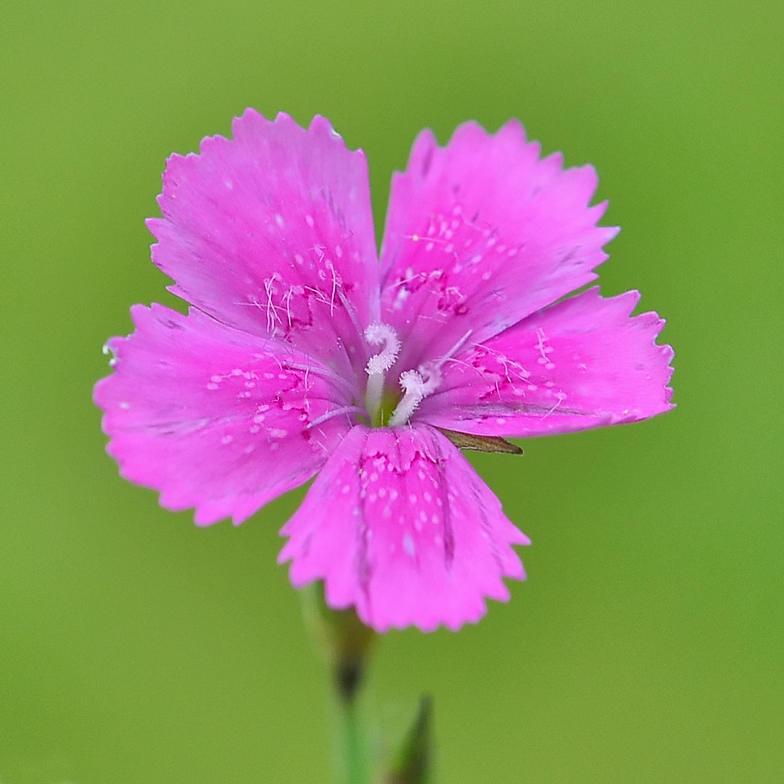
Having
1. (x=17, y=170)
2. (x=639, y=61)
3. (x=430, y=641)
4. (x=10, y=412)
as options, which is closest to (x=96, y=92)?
(x=17, y=170)

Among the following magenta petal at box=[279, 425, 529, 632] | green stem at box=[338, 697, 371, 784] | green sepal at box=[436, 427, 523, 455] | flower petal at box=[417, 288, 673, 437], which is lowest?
green stem at box=[338, 697, 371, 784]

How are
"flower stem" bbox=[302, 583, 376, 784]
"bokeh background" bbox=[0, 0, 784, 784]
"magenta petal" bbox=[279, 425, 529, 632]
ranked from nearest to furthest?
"magenta petal" bbox=[279, 425, 529, 632]
"flower stem" bbox=[302, 583, 376, 784]
"bokeh background" bbox=[0, 0, 784, 784]

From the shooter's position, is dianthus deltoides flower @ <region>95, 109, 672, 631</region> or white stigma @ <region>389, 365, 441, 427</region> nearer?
dianthus deltoides flower @ <region>95, 109, 672, 631</region>

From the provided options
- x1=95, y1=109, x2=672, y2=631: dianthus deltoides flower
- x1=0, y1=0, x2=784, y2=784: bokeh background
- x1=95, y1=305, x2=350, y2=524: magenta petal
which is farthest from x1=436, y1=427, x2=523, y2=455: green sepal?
x1=0, y1=0, x2=784, y2=784: bokeh background

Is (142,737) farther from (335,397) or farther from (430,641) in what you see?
(335,397)

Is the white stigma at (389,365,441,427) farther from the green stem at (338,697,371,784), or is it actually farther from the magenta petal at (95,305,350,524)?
the green stem at (338,697,371,784)

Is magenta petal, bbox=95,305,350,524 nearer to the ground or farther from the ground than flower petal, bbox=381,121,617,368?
nearer to the ground

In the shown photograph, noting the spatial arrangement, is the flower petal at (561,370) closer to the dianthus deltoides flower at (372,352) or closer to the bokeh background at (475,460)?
the dianthus deltoides flower at (372,352)
